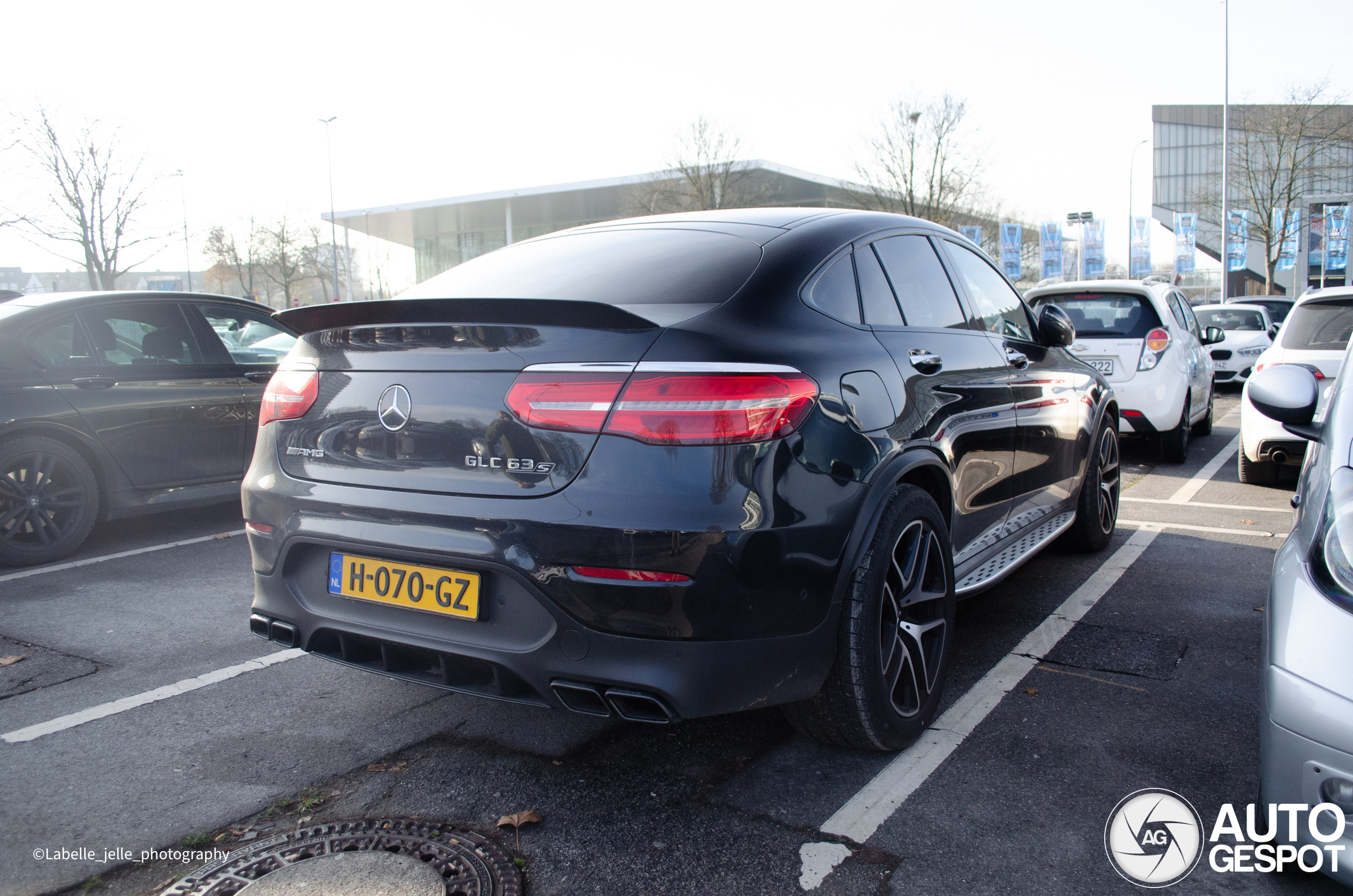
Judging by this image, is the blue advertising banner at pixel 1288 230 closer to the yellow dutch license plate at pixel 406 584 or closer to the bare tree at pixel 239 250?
the yellow dutch license plate at pixel 406 584

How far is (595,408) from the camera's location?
218 centimetres

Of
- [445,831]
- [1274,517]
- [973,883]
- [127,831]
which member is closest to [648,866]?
[445,831]

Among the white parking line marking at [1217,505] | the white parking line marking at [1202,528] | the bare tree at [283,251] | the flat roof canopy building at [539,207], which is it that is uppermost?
the flat roof canopy building at [539,207]

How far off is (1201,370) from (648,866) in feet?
29.2

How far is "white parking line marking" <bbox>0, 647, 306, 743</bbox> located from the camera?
3000 millimetres

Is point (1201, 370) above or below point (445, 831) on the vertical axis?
above

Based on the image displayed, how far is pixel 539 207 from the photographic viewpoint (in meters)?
54.6

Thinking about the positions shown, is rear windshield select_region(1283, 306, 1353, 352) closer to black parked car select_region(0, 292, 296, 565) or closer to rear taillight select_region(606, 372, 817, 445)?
rear taillight select_region(606, 372, 817, 445)

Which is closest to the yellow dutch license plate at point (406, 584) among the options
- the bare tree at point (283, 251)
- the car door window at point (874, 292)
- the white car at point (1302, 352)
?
the car door window at point (874, 292)

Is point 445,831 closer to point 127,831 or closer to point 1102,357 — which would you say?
point 127,831

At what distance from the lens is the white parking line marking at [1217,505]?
20.7ft

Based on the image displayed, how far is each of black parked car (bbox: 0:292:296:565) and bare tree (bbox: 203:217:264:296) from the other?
46913 mm

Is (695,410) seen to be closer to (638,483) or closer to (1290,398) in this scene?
(638,483)

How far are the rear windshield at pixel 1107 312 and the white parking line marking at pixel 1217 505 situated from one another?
6.11ft
